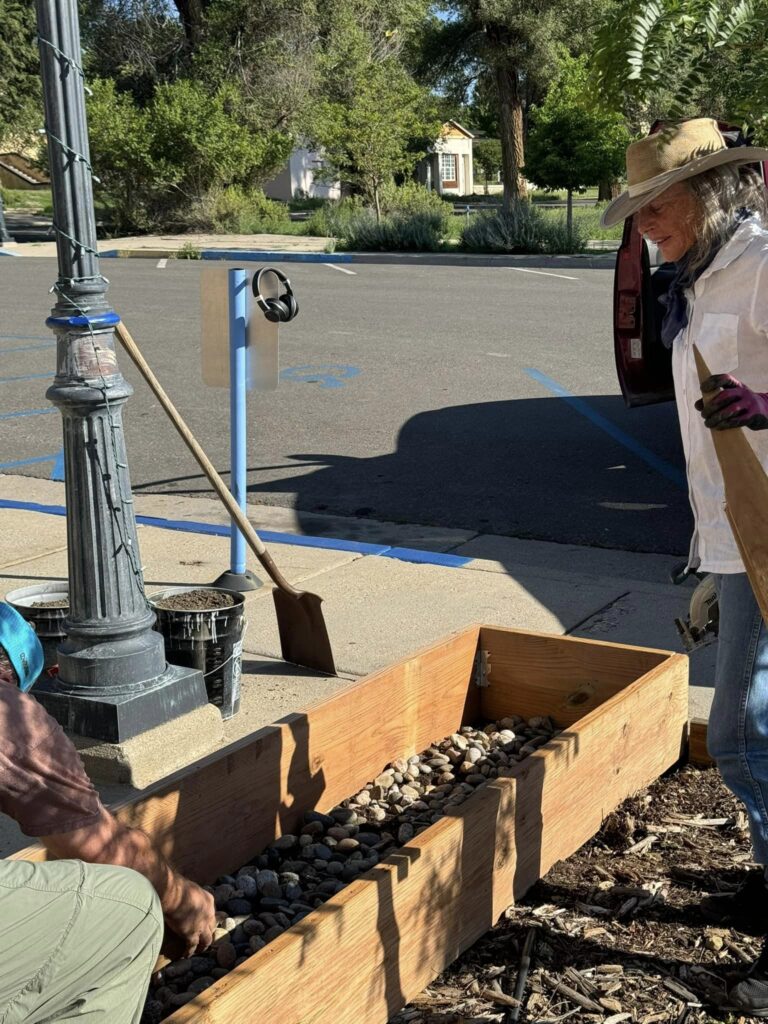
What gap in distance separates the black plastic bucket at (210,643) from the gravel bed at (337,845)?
2.41ft

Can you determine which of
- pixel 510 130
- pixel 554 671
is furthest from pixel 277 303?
pixel 510 130

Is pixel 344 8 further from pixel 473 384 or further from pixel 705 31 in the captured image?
pixel 705 31

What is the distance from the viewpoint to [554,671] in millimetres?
4188

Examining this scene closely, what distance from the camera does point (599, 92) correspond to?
15.2 feet

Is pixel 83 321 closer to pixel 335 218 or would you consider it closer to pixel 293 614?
pixel 293 614

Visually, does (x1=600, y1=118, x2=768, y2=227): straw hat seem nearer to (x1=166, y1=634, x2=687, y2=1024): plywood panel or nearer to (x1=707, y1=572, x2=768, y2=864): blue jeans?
(x1=707, y1=572, x2=768, y2=864): blue jeans

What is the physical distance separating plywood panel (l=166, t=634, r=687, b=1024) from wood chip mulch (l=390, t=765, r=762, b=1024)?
0.07m

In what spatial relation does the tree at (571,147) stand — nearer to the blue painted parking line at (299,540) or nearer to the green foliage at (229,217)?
the green foliage at (229,217)

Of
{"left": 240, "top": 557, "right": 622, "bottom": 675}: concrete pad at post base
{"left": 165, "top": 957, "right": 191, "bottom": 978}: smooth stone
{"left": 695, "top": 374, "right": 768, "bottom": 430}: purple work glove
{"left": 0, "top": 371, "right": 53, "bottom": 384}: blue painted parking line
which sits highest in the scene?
{"left": 695, "top": 374, "right": 768, "bottom": 430}: purple work glove

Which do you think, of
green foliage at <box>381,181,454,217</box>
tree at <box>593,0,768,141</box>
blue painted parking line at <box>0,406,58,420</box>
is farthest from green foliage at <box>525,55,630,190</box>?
tree at <box>593,0,768,141</box>

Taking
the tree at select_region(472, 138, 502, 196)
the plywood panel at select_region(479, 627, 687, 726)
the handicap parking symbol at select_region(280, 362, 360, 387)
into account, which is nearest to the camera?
the plywood panel at select_region(479, 627, 687, 726)

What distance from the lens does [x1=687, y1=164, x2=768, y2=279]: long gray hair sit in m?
2.74

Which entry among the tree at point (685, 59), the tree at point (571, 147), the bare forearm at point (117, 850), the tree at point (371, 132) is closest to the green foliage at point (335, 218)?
the tree at point (371, 132)

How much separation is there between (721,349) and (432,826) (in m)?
1.24
